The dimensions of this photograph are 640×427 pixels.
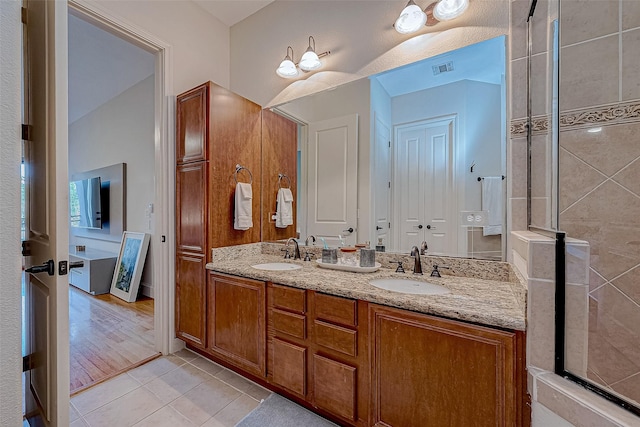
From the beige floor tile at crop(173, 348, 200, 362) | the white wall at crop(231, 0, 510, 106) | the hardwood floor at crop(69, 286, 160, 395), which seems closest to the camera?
the white wall at crop(231, 0, 510, 106)

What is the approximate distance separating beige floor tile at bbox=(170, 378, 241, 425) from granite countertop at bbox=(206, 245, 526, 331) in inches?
29.4

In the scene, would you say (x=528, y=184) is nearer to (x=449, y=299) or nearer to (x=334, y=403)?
(x=449, y=299)

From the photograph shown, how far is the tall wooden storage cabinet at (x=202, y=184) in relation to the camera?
6.74 ft

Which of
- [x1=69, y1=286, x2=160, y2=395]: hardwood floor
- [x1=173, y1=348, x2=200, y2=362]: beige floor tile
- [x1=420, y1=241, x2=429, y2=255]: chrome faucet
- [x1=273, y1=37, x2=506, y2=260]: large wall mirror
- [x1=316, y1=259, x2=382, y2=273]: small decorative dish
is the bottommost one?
[x1=173, y1=348, x2=200, y2=362]: beige floor tile

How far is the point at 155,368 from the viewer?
2.03m

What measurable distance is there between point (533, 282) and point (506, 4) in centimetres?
143

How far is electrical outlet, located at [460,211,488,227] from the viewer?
61.5 inches

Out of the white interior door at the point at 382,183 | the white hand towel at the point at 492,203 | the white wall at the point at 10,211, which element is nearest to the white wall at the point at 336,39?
the white interior door at the point at 382,183

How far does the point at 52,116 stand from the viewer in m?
1.06

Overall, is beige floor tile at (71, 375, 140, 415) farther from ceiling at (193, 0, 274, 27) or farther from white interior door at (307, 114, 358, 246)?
ceiling at (193, 0, 274, 27)

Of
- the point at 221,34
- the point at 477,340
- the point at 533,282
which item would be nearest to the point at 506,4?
the point at 533,282

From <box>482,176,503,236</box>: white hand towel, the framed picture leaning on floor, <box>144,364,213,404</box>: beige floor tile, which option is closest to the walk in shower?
<box>482,176,503,236</box>: white hand towel

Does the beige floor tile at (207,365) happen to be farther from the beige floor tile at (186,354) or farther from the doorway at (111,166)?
the doorway at (111,166)

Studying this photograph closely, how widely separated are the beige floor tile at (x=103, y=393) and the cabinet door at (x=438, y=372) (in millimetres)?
1603
